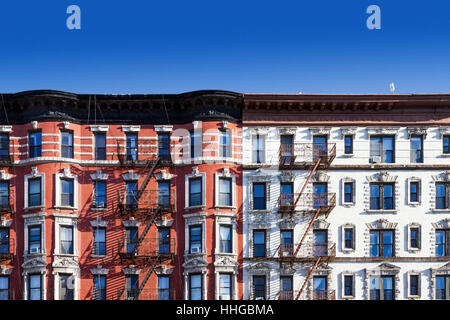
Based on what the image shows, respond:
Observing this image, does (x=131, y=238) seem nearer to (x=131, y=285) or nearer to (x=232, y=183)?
(x=131, y=285)

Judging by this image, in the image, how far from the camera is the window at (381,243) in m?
47.2

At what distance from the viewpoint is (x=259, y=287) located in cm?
4675

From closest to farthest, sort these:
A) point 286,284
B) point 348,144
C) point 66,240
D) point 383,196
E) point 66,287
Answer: point 66,287 < point 66,240 < point 286,284 < point 383,196 < point 348,144

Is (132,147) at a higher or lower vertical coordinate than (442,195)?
higher

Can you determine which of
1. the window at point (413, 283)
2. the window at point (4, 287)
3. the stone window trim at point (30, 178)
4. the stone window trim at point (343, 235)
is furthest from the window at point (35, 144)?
the window at point (413, 283)

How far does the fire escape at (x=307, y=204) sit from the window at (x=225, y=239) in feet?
9.69

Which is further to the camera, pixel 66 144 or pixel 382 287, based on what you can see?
pixel 66 144

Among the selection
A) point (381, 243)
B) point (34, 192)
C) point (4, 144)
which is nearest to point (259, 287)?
point (381, 243)

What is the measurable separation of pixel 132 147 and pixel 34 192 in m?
6.20

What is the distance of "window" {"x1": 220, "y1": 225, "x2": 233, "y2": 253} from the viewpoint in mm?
46866

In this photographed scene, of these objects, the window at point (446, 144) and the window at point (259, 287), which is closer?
the window at point (259, 287)

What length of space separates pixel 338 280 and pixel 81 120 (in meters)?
17.6

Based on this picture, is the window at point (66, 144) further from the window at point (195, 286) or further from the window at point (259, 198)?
the window at point (259, 198)

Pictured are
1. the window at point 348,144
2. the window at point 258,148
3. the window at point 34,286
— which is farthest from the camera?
the window at point 348,144
